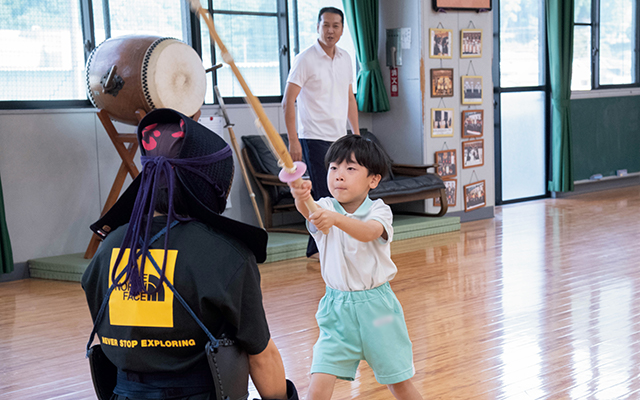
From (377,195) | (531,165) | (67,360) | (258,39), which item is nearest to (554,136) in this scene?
(531,165)

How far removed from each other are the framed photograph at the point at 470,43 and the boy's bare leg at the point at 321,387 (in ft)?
16.4

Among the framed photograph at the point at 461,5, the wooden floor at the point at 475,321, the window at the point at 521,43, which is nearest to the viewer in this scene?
the wooden floor at the point at 475,321

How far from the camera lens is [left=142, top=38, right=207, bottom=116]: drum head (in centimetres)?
415

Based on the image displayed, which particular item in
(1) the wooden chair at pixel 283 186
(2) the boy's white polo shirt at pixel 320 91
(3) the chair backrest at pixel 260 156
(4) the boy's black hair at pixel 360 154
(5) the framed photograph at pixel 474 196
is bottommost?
(5) the framed photograph at pixel 474 196

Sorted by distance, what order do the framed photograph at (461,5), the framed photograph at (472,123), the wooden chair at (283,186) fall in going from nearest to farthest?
the wooden chair at (283,186) → the framed photograph at (461,5) → the framed photograph at (472,123)

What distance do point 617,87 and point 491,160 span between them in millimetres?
3011

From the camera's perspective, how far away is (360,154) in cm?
187

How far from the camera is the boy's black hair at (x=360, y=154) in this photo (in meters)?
1.87

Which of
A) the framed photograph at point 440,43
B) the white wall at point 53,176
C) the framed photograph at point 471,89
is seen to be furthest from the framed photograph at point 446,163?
the white wall at point 53,176

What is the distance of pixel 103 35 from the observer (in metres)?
5.04

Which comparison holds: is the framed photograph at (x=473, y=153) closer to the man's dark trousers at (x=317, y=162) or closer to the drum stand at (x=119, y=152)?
the man's dark trousers at (x=317, y=162)

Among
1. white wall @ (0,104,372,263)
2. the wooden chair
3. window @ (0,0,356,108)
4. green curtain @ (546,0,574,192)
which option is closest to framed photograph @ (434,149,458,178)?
the wooden chair

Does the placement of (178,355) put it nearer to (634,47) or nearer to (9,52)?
(9,52)

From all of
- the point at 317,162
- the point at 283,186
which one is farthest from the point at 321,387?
the point at 283,186
